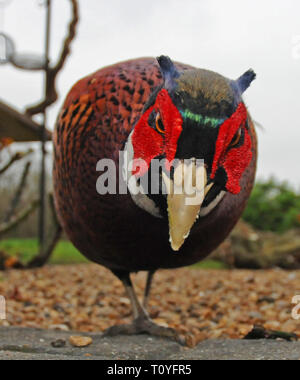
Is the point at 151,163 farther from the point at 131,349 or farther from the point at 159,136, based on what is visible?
the point at 131,349

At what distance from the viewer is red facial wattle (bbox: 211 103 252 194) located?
1551 mm

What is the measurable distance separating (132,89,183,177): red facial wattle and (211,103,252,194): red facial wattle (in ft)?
0.43

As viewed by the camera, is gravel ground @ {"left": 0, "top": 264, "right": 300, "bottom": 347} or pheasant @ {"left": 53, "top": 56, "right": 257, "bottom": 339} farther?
gravel ground @ {"left": 0, "top": 264, "right": 300, "bottom": 347}

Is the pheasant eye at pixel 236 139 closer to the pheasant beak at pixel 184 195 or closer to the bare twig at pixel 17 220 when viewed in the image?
the pheasant beak at pixel 184 195

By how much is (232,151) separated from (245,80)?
0.28 m

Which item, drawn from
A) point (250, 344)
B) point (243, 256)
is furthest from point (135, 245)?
point (243, 256)

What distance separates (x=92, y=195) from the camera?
2105 millimetres

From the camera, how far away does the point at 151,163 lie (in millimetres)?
1667

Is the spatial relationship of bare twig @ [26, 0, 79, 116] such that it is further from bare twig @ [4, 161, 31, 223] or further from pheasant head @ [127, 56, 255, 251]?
pheasant head @ [127, 56, 255, 251]

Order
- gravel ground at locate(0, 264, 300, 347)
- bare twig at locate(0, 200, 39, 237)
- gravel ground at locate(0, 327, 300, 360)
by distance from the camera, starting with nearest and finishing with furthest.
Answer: gravel ground at locate(0, 327, 300, 360)
gravel ground at locate(0, 264, 300, 347)
bare twig at locate(0, 200, 39, 237)

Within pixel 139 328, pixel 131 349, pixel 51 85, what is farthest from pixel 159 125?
pixel 51 85

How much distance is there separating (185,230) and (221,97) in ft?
1.34

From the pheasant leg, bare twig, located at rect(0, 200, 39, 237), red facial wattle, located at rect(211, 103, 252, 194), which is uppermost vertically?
red facial wattle, located at rect(211, 103, 252, 194)

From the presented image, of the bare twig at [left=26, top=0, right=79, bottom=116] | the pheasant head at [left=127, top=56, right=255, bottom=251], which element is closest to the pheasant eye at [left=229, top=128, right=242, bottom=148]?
the pheasant head at [left=127, top=56, right=255, bottom=251]
